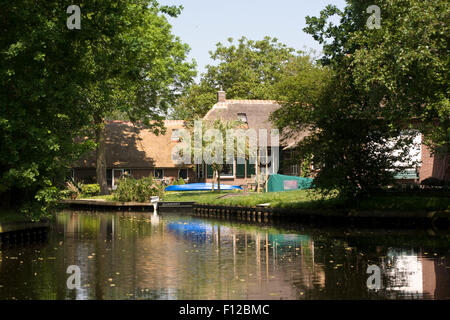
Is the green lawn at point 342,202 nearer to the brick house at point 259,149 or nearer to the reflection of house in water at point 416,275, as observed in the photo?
the reflection of house in water at point 416,275

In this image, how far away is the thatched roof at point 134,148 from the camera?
63781 mm

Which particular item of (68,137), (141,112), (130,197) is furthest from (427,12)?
(141,112)

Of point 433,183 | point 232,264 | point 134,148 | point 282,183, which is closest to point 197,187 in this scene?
point 282,183

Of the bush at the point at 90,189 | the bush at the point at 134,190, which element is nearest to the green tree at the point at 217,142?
the bush at the point at 134,190

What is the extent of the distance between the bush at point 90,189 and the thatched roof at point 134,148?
5.52 meters

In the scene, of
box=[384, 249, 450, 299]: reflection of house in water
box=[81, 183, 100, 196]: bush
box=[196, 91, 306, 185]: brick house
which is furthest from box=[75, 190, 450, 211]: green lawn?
box=[196, 91, 306, 185]: brick house

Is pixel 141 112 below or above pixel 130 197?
above

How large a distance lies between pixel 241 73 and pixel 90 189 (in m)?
29.4

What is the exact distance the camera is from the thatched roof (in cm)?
6378

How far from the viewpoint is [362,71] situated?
84.7 feet

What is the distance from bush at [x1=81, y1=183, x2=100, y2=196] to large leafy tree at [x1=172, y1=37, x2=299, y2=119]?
22.1m

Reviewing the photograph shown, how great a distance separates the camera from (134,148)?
65.5 meters

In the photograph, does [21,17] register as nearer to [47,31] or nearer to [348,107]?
[47,31]
